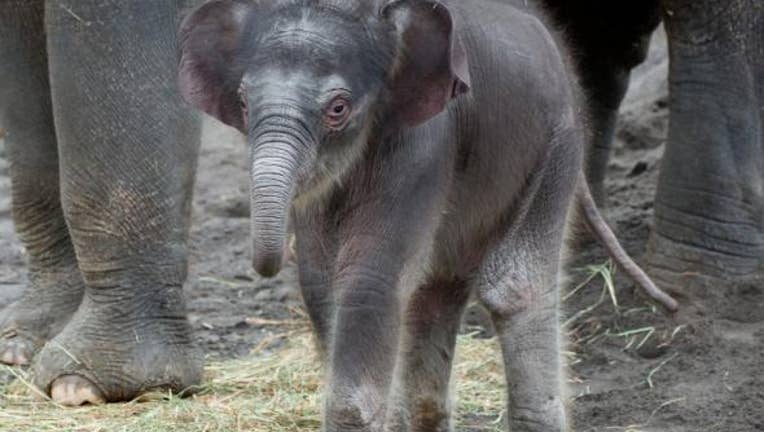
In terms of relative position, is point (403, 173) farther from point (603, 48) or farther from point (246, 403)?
point (603, 48)

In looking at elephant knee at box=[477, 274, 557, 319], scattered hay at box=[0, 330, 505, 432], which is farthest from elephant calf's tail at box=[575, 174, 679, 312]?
scattered hay at box=[0, 330, 505, 432]

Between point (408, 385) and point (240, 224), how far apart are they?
11.0ft

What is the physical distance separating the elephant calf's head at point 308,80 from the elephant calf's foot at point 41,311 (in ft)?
7.23

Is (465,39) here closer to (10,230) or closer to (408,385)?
(408,385)

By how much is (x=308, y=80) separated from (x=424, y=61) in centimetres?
33

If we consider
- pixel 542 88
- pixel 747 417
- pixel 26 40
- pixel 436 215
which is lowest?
pixel 747 417

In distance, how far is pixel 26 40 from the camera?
624 centimetres

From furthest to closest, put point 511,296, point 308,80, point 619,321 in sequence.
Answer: point 619,321 < point 511,296 < point 308,80

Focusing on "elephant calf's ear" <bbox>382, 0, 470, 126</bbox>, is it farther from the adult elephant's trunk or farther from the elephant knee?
the elephant knee

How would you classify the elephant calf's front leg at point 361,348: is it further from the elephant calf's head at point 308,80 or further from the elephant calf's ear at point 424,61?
the elephant calf's ear at point 424,61

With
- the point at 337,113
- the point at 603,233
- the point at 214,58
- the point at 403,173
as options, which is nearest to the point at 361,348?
the point at 403,173

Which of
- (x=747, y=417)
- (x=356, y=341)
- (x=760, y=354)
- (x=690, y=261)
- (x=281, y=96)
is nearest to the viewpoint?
(x=281, y=96)

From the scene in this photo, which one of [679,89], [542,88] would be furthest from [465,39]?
[679,89]

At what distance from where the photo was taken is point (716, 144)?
6.76 metres
